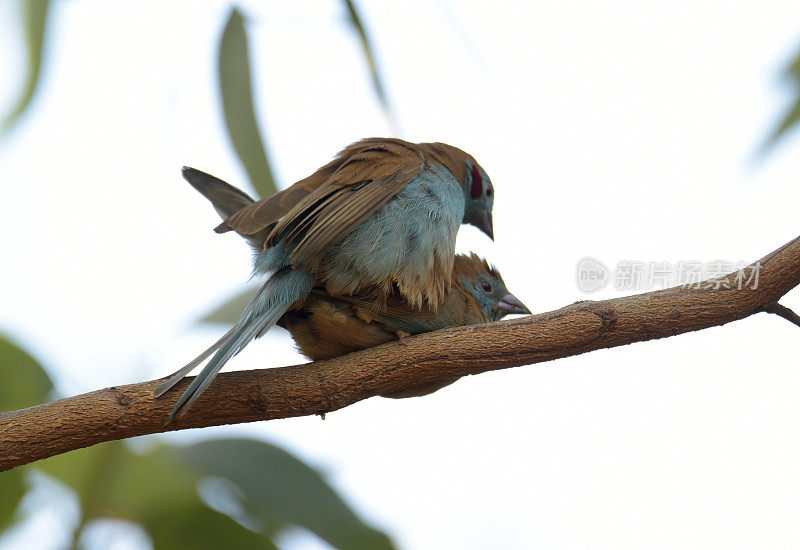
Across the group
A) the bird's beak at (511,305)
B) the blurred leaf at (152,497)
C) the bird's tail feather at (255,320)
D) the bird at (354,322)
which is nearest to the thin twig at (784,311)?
the bird at (354,322)

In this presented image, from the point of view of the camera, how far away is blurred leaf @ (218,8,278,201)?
126 inches

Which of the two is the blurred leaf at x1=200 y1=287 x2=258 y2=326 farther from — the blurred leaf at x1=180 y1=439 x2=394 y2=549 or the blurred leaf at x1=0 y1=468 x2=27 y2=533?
the blurred leaf at x1=0 y1=468 x2=27 y2=533

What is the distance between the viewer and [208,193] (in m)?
2.96

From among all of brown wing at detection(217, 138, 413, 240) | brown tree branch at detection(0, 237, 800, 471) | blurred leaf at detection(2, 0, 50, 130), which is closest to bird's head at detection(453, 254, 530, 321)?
brown wing at detection(217, 138, 413, 240)

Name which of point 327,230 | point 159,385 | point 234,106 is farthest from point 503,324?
point 234,106

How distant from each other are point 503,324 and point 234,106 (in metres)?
1.60

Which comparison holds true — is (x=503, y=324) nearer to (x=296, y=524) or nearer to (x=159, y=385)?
(x=159, y=385)

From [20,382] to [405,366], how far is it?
1.45m

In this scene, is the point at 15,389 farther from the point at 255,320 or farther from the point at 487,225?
the point at 487,225

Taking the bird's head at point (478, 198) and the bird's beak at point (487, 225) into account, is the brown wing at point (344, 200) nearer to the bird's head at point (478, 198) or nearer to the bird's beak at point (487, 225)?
the bird's head at point (478, 198)

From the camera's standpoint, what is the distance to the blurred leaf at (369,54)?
297 cm

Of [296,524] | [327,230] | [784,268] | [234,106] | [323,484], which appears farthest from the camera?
[234,106]

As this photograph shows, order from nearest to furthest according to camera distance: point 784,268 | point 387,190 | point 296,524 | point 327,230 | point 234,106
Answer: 1. point 784,268
2. point 327,230
3. point 387,190
4. point 296,524
5. point 234,106

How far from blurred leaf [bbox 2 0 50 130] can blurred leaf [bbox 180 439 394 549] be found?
1.40 meters
